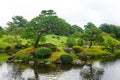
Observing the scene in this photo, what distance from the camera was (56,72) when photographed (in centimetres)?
5744

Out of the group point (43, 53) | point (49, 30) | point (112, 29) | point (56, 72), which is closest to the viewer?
point (56, 72)

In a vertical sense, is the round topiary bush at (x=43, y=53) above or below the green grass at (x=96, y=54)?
above

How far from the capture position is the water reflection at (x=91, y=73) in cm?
5199

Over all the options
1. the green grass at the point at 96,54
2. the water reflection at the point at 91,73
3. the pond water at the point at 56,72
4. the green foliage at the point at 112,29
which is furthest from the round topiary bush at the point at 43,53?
the green foliage at the point at 112,29

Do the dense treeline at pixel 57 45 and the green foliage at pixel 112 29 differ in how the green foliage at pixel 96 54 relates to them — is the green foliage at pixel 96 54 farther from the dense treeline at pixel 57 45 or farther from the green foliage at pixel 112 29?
the green foliage at pixel 112 29

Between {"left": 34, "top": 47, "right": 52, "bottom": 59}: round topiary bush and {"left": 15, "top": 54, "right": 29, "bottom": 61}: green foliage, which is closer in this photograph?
{"left": 34, "top": 47, "right": 52, "bottom": 59}: round topiary bush

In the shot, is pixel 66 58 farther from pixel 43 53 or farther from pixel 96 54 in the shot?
pixel 96 54

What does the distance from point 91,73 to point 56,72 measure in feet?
24.2

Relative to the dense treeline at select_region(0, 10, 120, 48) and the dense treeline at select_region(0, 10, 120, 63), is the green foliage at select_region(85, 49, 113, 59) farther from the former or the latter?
the dense treeline at select_region(0, 10, 120, 48)

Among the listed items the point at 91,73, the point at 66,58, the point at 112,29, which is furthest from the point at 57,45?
the point at 112,29

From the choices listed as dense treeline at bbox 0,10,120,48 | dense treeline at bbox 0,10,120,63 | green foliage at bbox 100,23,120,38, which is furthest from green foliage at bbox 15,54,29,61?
green foliage at bbox 100,23,120,38

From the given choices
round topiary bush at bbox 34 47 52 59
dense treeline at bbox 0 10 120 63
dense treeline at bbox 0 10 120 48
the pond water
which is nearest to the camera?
the pond water

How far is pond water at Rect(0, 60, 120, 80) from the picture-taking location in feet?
170

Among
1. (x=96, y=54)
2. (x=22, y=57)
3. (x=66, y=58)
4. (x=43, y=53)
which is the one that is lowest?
(x=96, y=54)
